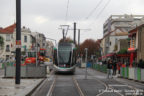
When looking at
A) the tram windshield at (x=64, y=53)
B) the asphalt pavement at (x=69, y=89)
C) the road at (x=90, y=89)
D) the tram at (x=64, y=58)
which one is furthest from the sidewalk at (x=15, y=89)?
the tram windshield at (x=64, y=53)

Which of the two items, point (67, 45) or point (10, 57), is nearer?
point (67, 45)

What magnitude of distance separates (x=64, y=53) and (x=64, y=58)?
0.62m

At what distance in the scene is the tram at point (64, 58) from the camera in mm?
30938

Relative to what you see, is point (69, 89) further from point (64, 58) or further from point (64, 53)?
point (64, 53)

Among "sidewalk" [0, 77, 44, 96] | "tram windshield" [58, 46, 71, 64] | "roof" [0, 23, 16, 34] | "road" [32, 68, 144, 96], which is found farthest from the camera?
"roof" [0, 23, 16, 34]

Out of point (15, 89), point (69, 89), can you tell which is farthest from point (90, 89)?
point (15, 89)

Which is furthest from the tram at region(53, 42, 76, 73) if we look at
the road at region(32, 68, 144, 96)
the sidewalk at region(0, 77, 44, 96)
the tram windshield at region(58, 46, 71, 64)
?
the sidewalk at region(0, 77, 44, 96)

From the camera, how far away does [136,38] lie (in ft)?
130

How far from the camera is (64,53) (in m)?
31.6

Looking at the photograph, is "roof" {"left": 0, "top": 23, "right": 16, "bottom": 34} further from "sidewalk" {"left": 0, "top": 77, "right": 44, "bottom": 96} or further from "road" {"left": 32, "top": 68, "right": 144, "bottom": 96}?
"sidewalk" {"left": 0, "top": 77, "right": 44, "bottom": 96}

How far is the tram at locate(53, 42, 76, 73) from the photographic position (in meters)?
30.9

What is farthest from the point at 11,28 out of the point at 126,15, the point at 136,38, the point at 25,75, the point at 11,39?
the point at 25,75

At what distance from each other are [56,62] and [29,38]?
186ft

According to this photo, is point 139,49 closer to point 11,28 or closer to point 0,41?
point 0,41
